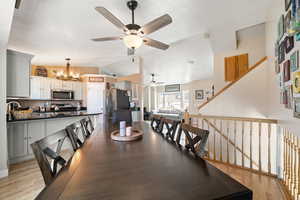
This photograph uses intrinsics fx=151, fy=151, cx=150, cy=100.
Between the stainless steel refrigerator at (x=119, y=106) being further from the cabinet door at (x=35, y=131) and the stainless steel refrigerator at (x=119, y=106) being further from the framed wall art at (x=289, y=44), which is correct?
the framed wall art at (x=289, y=44)

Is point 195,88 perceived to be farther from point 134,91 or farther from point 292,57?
point 292,57

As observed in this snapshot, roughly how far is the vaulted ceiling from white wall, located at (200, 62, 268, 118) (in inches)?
44.6

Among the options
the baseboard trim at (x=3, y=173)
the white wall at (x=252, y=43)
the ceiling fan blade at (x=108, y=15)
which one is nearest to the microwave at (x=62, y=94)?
the baseboard trim at (x=3, y=173)

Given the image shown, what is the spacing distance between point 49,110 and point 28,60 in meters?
2.94

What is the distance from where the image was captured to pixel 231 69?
4.09m

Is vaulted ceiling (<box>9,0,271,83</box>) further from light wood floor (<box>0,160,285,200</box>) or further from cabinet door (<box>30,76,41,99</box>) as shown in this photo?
light wood floor (<box>0,160,285,200</box>)

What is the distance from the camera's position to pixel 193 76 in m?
8.05

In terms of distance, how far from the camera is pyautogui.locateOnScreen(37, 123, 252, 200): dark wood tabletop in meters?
0.55

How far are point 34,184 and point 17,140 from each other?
1.14 metres

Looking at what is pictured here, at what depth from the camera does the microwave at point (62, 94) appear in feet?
17.8

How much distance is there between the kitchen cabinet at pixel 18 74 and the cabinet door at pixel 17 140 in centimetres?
60

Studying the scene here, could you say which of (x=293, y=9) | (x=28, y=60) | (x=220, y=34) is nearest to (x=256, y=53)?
(x=220, y=34)

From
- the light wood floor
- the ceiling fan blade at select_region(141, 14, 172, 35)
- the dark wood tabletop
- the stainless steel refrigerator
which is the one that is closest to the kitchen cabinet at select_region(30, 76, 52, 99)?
the light wood floor

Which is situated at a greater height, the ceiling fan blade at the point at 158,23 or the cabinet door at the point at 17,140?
the ceiling fan blade at the point at 158,23
